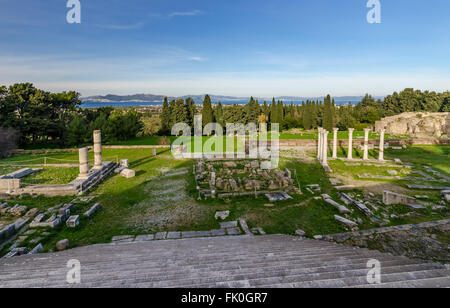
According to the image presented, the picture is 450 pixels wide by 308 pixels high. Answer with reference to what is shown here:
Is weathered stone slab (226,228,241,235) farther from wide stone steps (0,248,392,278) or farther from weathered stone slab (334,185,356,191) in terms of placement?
weathered stone slab (334,185,356,191)

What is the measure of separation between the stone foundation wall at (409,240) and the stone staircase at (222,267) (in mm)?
1949

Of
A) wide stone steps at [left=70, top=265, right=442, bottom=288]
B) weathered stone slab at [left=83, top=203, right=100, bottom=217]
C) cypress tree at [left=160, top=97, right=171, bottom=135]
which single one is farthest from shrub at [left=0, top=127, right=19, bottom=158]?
wide stone steps at [left=70, top=265, right=442, bottom=288]

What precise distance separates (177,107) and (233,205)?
29.2 meters

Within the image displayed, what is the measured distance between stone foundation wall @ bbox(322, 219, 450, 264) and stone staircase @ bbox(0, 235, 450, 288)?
1.95 metres

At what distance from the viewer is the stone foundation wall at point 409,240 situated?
26.8ft

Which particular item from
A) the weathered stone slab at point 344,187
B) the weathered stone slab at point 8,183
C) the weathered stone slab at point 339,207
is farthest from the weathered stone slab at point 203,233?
Answer: the weathered stone slab at point 8,183

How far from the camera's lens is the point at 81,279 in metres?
4.92

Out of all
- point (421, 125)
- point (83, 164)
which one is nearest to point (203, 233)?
point (83, 164)

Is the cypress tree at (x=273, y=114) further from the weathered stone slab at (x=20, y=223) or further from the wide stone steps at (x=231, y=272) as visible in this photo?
the wide stone steps at (x=231, y=272)

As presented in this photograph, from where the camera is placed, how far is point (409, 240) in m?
8.98

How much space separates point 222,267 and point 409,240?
284 inches

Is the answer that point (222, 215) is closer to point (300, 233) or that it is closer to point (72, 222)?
point (300, 233)

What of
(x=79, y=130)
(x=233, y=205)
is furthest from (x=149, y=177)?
(x=79, y=130)
